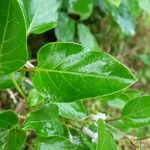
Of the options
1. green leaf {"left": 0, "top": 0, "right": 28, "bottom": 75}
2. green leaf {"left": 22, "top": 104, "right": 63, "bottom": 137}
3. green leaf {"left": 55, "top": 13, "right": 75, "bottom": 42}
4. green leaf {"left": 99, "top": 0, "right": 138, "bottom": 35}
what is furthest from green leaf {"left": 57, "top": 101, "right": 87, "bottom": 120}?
green leaf {"left": 99, "top": 0, "right": 138, "bottom": 35}

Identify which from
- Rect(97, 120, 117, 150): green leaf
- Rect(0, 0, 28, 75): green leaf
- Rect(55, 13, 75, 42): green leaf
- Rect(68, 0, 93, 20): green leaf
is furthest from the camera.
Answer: Rect(55, 13, 75, 42): green leaf

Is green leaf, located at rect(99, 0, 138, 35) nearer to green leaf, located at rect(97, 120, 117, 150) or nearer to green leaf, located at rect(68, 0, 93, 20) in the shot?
green leaf, located at rect(68, 0, 93, 20)

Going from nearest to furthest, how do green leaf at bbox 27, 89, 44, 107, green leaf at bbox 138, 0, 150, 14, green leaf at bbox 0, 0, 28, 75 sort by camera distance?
green leaf at bbox 0, 0, 28, 75 < green leaf at bbox 27, 89, 44, 107 < green leaf at bbox 138, 0, 150, 14

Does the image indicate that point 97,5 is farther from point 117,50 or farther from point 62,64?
point 62,64

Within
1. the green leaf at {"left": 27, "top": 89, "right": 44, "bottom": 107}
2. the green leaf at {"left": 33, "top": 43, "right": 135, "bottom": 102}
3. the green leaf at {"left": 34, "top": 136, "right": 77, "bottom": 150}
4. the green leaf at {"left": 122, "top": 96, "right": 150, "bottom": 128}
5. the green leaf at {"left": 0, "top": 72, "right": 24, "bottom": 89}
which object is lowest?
the green leaf at {"left": 122, "top": 96, "right": 150, "bottom": 128}

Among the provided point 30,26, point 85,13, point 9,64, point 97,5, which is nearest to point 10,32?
point 9,64

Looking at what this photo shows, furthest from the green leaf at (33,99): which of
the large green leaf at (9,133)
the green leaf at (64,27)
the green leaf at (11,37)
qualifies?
the green leaf at (64,27)

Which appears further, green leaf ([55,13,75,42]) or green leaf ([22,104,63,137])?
green leaf ([55,13,75,42])

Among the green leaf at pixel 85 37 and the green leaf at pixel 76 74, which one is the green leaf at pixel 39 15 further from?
the green leaf at pixel 85 37
